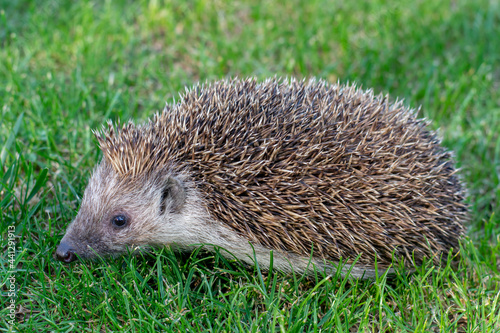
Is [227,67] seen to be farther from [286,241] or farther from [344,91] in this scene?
[286,241]

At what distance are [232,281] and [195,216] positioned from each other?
0.57m

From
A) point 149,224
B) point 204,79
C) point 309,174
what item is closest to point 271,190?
point 309,174

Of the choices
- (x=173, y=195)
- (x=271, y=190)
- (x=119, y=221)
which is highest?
(x=271, y=190)

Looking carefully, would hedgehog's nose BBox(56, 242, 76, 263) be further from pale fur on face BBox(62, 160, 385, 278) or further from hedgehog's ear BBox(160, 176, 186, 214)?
hedgehog's ear BBox(160, 176, 186, 214)

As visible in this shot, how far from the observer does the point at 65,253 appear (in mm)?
3750

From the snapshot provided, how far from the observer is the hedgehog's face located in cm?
390

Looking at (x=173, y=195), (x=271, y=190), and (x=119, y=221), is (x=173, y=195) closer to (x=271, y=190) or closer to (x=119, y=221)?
(x=119, y=221)

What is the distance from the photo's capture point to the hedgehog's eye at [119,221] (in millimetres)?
3943

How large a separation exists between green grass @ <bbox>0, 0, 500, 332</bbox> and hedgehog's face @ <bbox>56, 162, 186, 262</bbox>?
0.54 ft

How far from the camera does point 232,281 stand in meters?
3.93

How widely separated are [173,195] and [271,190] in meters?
0.76

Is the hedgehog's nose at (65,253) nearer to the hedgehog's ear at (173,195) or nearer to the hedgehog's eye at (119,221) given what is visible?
the hedgehog's eye at (119,221)

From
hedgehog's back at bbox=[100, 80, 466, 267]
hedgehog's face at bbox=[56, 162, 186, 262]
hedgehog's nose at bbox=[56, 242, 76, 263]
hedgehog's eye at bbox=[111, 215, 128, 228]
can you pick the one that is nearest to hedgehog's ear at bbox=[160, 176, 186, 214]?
hedgehog's face at bbox=[56, 162, 186, 262]

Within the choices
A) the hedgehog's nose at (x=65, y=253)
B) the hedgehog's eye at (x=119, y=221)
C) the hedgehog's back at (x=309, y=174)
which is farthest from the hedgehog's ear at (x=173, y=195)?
the hedgehog's nose at (x=65, y=253)
